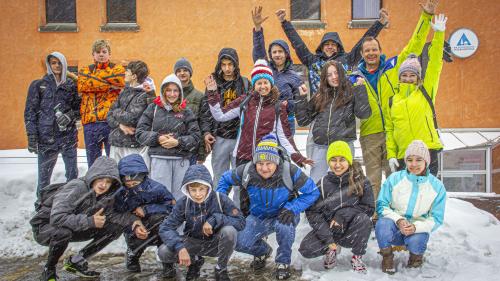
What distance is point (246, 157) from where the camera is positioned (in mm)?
5227

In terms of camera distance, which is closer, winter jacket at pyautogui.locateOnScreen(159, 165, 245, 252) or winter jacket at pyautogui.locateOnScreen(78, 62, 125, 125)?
winter jacket at pyautogui.locateOnScreen(159, 165, 245, 252)

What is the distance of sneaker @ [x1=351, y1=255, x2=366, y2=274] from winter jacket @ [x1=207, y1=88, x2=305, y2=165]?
1155 mm

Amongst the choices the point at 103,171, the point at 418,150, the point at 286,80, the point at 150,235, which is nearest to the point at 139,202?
the point at 150,235

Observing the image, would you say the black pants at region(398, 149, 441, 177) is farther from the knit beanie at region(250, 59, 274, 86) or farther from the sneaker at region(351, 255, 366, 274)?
the knit beanie at region(250, 59, 274, 86)

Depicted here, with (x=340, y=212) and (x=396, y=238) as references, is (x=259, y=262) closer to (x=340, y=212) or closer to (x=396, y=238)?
(x=340, y=212)

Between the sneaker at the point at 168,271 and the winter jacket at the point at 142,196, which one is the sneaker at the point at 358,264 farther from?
the winter jacket at the point at 142,196

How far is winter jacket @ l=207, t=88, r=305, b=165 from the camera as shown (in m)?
5.18

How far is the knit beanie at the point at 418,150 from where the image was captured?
4617mm

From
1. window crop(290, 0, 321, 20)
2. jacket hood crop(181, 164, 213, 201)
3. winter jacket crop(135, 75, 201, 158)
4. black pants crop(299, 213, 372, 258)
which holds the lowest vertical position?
black pants crop(299, 213, 372, 258)

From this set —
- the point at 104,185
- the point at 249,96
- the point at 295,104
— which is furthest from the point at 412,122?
the point at 104,185

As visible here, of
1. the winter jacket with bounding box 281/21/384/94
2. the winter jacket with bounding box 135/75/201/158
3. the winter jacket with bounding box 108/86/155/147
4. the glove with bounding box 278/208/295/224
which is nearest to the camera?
the glove with bounding box 278/208/295/224

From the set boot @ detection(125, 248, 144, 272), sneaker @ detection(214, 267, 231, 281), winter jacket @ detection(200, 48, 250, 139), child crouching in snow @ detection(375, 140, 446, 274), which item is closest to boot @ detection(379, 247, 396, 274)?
child crouching in snow @ detection(375, 140, 446, 274)

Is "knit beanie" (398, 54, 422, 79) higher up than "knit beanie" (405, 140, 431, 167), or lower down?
higher up

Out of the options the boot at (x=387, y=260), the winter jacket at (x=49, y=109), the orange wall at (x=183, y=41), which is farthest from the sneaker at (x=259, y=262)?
the orange wall at (x=183, y=41)
